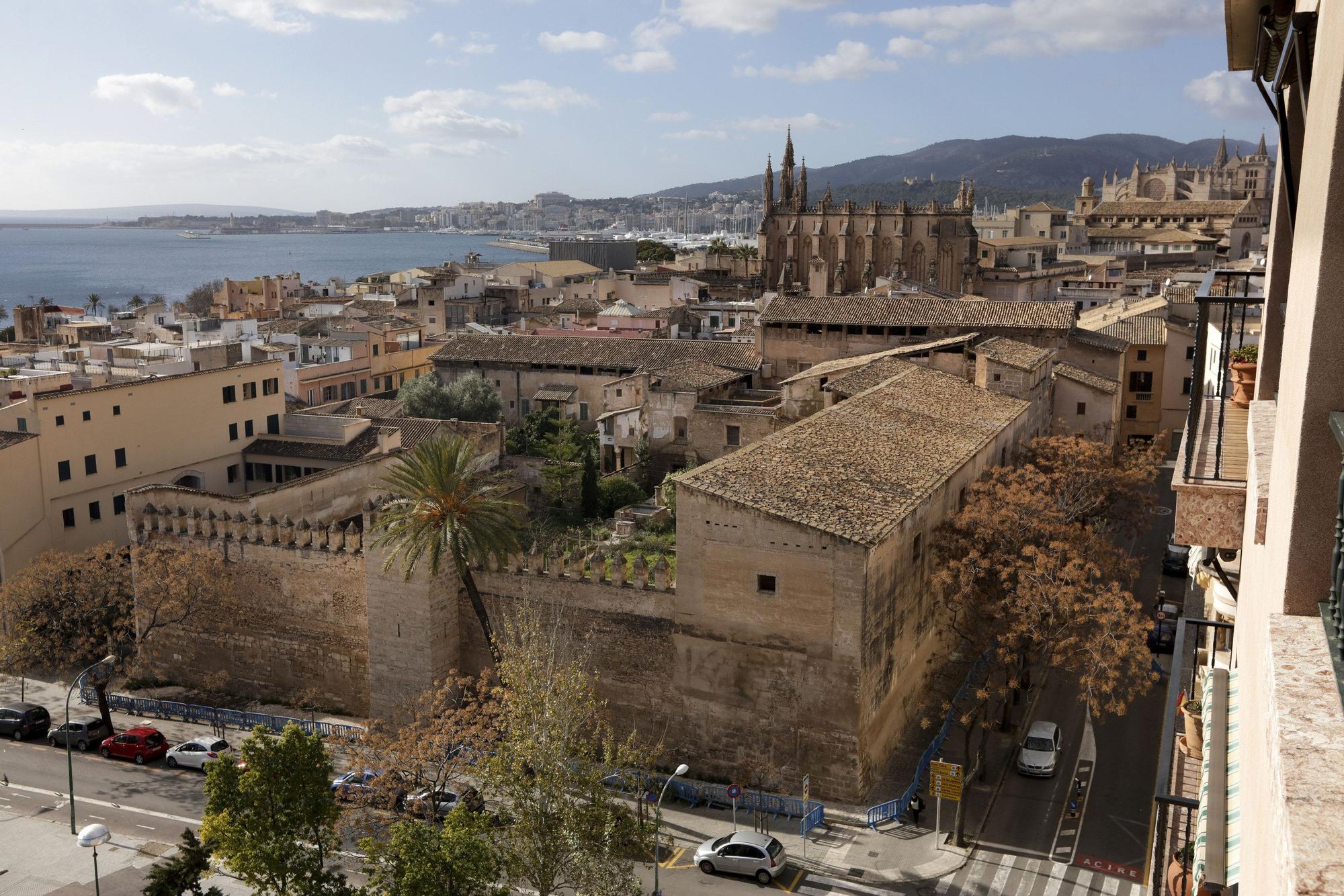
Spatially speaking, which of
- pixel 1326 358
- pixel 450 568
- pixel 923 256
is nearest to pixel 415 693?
pixel 450 568

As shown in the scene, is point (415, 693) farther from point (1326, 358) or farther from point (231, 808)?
point (1326, 358)

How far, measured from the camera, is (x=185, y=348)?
154ft

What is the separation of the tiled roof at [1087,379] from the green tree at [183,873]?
106 feet

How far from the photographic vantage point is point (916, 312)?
47625 millimetres

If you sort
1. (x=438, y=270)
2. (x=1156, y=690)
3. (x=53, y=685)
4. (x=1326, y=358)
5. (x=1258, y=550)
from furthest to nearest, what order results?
(x=438, y=270) < (x=53, y=685) < (x=1156, y=690) < (x=1258, y=550) < (x=1326, y=358)

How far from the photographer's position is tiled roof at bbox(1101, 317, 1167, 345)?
159 ft

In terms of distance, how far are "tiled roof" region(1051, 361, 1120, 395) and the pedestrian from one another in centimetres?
2203

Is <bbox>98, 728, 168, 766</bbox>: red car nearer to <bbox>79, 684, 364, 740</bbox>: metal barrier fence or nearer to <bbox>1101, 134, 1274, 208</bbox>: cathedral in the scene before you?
<bbox>79, 684, 364, 740</bbox>: metal barrier fence

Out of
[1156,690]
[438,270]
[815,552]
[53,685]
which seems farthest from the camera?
[438,270]

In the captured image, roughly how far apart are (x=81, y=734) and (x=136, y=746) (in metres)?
1.76

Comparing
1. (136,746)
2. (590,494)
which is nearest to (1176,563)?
(590,494)

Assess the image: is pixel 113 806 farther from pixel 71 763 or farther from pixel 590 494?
pixel 590 494

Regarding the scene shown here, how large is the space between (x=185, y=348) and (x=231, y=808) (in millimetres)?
33962

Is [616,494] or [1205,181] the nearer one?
[616,494]
